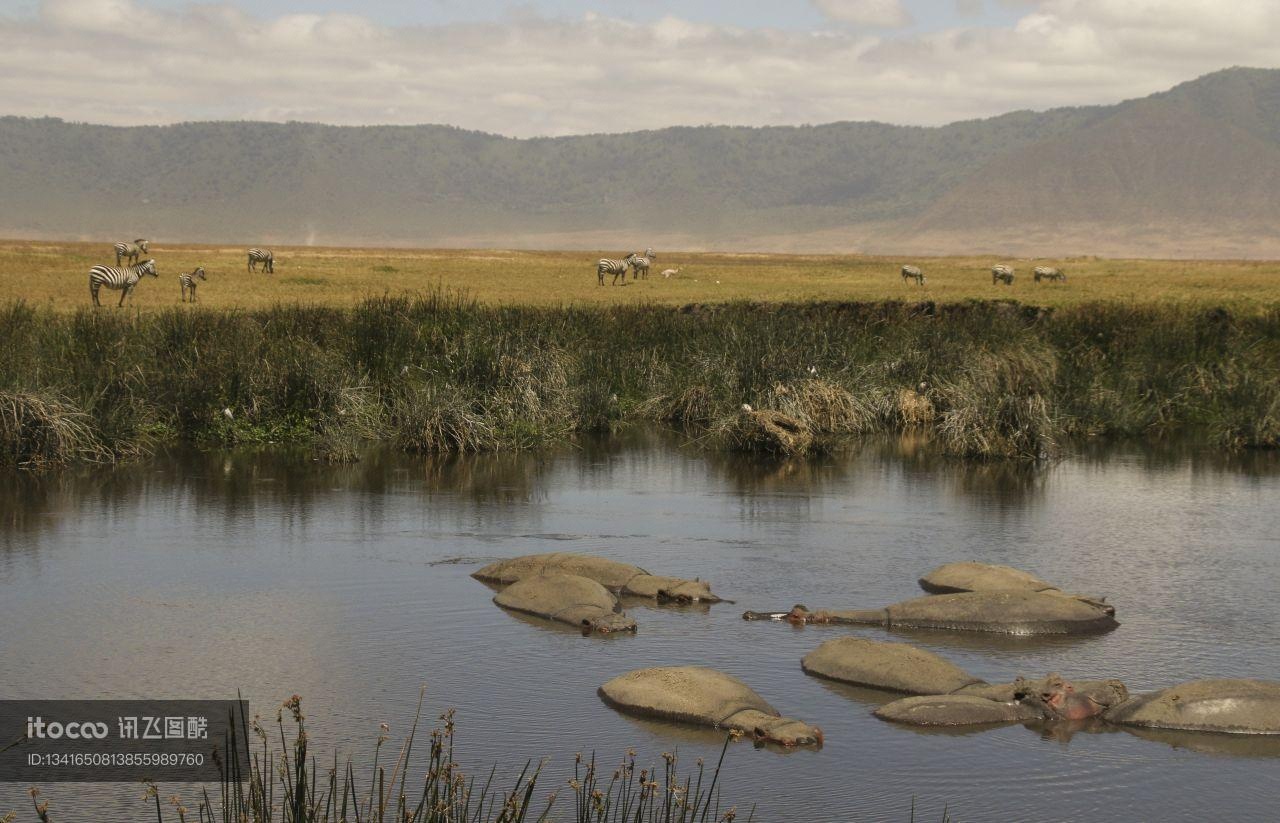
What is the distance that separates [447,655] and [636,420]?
1382cm

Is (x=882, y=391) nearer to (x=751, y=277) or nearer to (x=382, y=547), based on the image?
(x=382, y=547)

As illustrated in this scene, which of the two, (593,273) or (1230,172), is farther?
(1230,172)

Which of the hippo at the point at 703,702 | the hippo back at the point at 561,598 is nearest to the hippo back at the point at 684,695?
the hippo at the point at 703,702

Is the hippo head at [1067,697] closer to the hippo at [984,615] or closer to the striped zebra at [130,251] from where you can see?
the hippo at [984,615]

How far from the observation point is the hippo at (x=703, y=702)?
27.6 feet

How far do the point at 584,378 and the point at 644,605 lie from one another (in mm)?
11949

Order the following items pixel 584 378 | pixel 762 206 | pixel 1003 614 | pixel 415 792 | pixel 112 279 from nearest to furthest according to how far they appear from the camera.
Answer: pixel 415 792
pixel 1003 614
pixel 584 378
pixel 112 279
pixel 762 206

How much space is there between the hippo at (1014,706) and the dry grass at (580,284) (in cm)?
2633

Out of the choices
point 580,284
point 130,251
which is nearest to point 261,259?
point 130,251

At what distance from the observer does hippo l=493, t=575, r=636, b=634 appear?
10.8 meters

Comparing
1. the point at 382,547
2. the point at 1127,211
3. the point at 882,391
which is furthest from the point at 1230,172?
the point at 382,547

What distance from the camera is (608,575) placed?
39.6 feet

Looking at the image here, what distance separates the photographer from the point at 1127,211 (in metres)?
171

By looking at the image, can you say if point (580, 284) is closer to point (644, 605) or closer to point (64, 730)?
point (644, 605)
